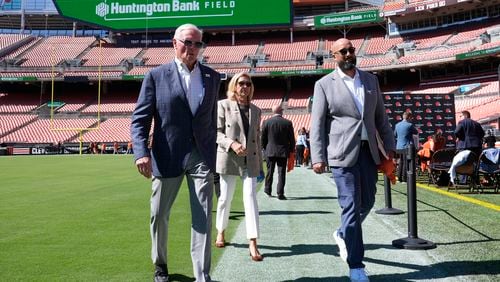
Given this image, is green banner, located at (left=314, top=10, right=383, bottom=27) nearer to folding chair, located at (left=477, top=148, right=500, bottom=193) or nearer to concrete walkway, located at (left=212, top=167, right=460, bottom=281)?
folding chair, located at (left=477, top=148, right=500, bottom=193)

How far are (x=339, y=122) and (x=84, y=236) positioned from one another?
11.6 ft

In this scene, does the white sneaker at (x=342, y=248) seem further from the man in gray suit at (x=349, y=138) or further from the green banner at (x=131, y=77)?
the green banner at (x=131, y=77)

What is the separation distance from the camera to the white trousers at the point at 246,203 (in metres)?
4.43

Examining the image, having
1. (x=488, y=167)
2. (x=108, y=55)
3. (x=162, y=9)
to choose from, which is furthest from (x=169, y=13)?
(x=488, y=167)

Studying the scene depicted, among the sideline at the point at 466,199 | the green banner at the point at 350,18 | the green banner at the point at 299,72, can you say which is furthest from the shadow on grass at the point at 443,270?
the green banner at the point at 350,18

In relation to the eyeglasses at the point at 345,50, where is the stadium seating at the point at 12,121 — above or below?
above

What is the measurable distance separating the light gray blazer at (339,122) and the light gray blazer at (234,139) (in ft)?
3.50

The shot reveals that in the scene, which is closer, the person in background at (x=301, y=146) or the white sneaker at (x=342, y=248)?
the white sneaker at (x=342, y=248)

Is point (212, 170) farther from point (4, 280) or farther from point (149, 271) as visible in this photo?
point (4, 280)

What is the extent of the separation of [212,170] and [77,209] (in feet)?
16.9

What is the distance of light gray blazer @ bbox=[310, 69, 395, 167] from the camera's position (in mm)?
3640

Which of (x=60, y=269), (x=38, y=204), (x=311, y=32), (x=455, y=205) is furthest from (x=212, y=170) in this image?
(x=311, y=32)

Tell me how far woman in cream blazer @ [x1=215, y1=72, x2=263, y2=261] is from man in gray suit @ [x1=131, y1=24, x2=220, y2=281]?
1182 millimetres

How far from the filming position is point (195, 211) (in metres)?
3.35
